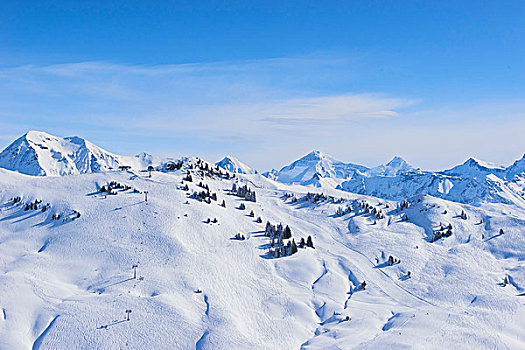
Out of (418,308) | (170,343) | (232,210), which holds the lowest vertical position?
(418,308)

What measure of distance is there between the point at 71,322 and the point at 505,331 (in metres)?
59.2

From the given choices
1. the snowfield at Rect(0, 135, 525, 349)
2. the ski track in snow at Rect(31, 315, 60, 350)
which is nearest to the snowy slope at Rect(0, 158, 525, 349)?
the ski track in snow at Rect(31, 315, 60, 350)

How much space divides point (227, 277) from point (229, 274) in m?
1.28

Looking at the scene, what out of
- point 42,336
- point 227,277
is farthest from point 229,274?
point 42,336

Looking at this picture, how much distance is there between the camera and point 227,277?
202 feet

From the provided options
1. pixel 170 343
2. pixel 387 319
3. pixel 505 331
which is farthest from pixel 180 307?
pixel 505 331

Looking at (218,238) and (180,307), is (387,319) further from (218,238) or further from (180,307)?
(218,238)

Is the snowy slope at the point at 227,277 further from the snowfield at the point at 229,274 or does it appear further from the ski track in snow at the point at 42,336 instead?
the snowfield at the point at 229,274

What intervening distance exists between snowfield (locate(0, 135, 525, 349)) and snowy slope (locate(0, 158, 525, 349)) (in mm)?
259

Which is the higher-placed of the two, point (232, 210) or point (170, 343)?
point (232, 210)

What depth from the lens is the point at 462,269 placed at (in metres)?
80.2

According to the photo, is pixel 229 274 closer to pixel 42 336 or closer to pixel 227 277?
pixel 227 277

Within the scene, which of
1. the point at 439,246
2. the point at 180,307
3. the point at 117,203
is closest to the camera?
the point at 180,307

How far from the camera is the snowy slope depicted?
146ft
